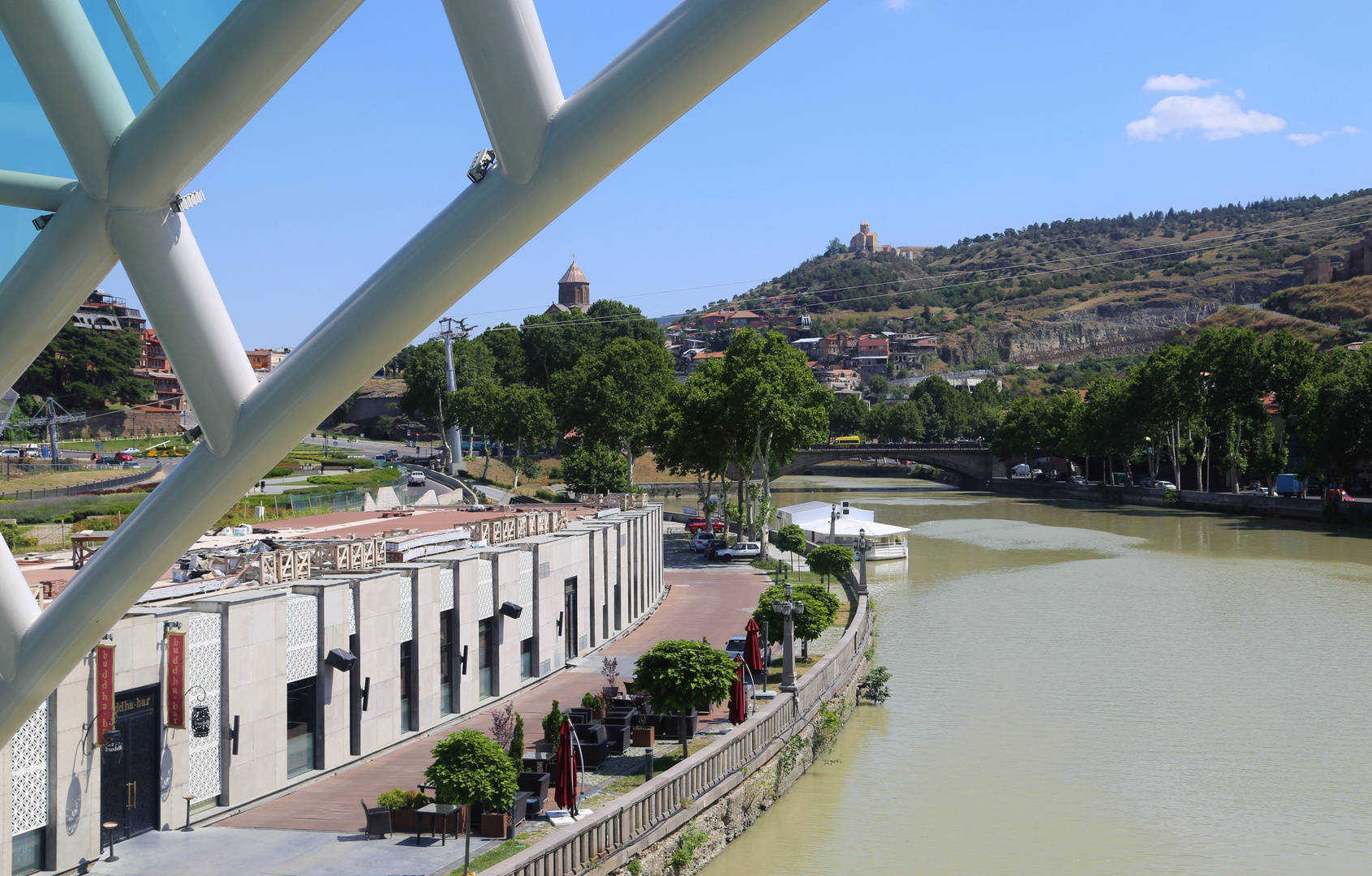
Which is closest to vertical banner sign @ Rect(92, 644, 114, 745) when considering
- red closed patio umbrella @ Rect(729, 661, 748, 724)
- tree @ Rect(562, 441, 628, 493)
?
red closed patio umbrella @ Rect(729, 661, 748, 724)

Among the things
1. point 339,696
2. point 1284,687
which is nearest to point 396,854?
point 339,696

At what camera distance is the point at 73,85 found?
7.14 ft

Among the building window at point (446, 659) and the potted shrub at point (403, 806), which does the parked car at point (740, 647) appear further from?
the potted shrub at point (403, 806)

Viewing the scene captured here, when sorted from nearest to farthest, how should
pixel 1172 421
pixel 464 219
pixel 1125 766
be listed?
pixel 464 219
pixel 1125 766
pixel 1172 421

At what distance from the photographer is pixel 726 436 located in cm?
4966

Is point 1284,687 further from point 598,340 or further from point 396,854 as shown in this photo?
point 598,340

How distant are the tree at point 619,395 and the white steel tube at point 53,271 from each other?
196 ft

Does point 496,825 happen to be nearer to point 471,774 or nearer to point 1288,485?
point 471,774

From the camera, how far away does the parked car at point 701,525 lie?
177 ft

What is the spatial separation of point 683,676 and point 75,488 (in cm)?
2691

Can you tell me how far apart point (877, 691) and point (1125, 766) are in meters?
5.47

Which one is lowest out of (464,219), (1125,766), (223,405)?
(1125,766)

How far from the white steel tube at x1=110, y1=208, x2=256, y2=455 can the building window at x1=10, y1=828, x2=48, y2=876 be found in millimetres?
10082

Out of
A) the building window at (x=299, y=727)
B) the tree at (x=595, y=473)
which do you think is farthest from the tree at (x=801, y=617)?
the tree at (x=595, y=473)
